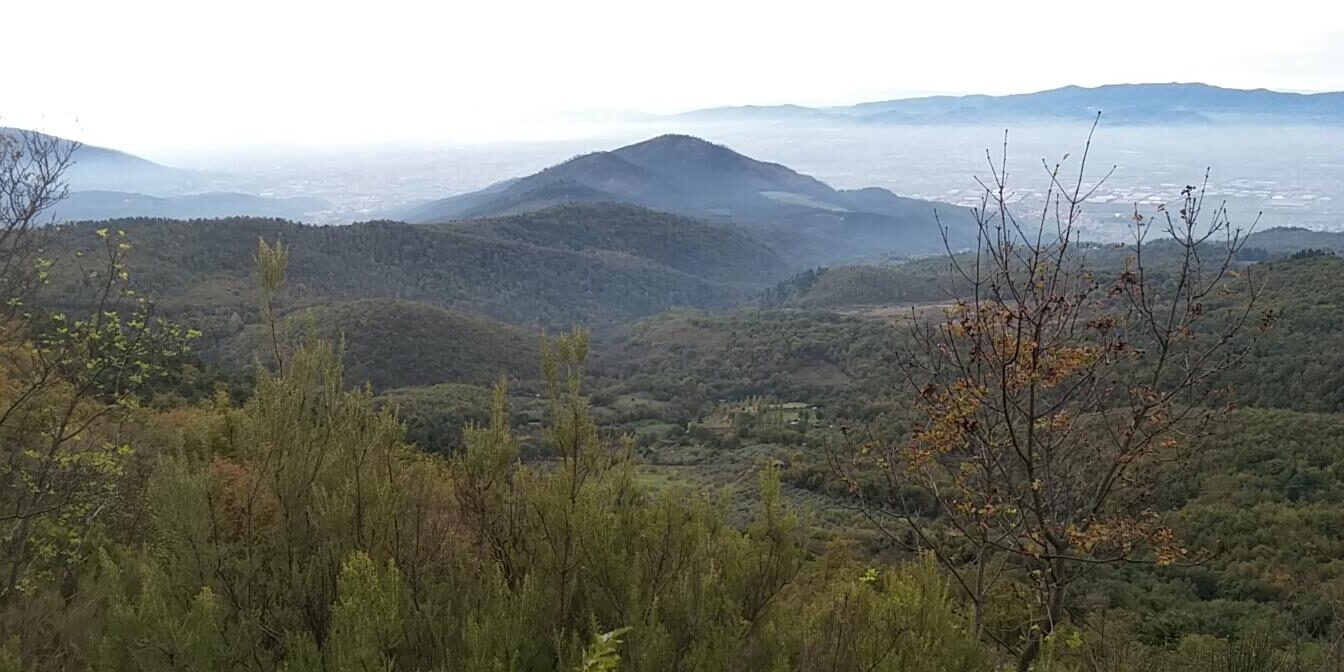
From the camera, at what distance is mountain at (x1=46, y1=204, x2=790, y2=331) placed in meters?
73.1

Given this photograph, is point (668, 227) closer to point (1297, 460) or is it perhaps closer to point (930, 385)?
point (1297, 460)

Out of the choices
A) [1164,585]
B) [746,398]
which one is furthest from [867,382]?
[1164,585]

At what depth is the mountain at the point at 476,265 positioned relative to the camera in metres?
73.1

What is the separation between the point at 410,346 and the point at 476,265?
6057 centimetres

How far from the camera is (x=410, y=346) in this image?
63625 millimetres

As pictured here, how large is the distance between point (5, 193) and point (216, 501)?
454cm

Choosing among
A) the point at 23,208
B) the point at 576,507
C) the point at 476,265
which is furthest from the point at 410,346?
the point at 576,507

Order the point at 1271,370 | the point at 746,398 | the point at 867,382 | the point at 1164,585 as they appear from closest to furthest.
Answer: the point at 1164,585, the point at 1271,370, the point at 867,382, the point at 746,398

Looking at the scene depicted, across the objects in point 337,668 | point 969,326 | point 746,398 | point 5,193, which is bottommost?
point 746,398

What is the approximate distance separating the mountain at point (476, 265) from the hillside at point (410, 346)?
23.5ft

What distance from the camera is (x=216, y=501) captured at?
4336mm

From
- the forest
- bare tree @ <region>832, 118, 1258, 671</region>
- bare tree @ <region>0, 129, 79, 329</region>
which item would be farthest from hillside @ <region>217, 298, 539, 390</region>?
bare tree @ <region>832, 118, 1258, 671</region>

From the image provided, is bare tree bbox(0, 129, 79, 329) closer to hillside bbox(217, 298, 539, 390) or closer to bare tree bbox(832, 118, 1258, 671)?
bare tree bbox(832, 118, 1258, 671)

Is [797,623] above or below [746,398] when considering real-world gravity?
above
